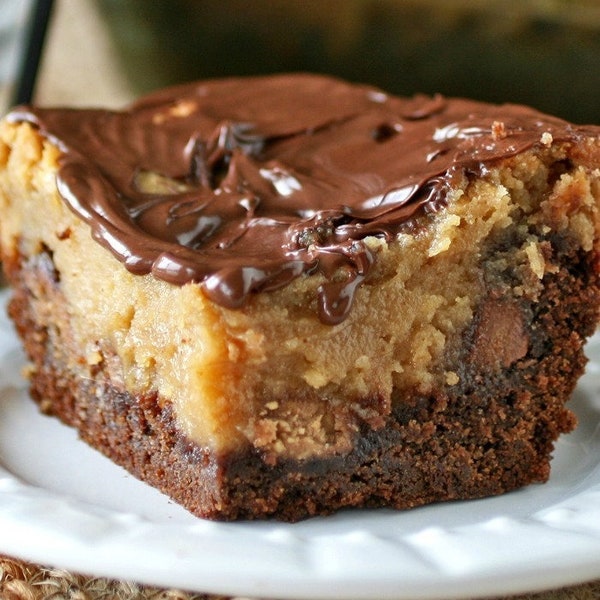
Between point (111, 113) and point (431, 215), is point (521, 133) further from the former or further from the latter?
point (111, 113)

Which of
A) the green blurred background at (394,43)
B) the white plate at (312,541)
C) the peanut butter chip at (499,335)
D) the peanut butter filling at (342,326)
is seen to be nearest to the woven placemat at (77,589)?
the white plate at (312,541)

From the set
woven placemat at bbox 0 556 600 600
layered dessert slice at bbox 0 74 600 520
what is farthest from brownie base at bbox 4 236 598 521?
woven placemat at bbox 0 556 600 600

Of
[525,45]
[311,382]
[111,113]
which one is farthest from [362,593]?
[525,45]

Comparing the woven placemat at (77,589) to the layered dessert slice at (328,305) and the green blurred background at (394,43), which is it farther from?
the green blurred background at (394,43)

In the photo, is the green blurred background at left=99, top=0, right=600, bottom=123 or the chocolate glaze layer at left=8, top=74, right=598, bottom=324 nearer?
the chocolate glaze layer at left=8, top=74, right=598, bottom=324

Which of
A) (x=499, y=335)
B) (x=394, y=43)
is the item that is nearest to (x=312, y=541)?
(x=499, y=335)

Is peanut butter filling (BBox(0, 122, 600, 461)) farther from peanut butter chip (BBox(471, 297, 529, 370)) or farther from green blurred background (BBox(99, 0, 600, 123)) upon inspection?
green blurred background (BBox(99, 0, 600, 123))
